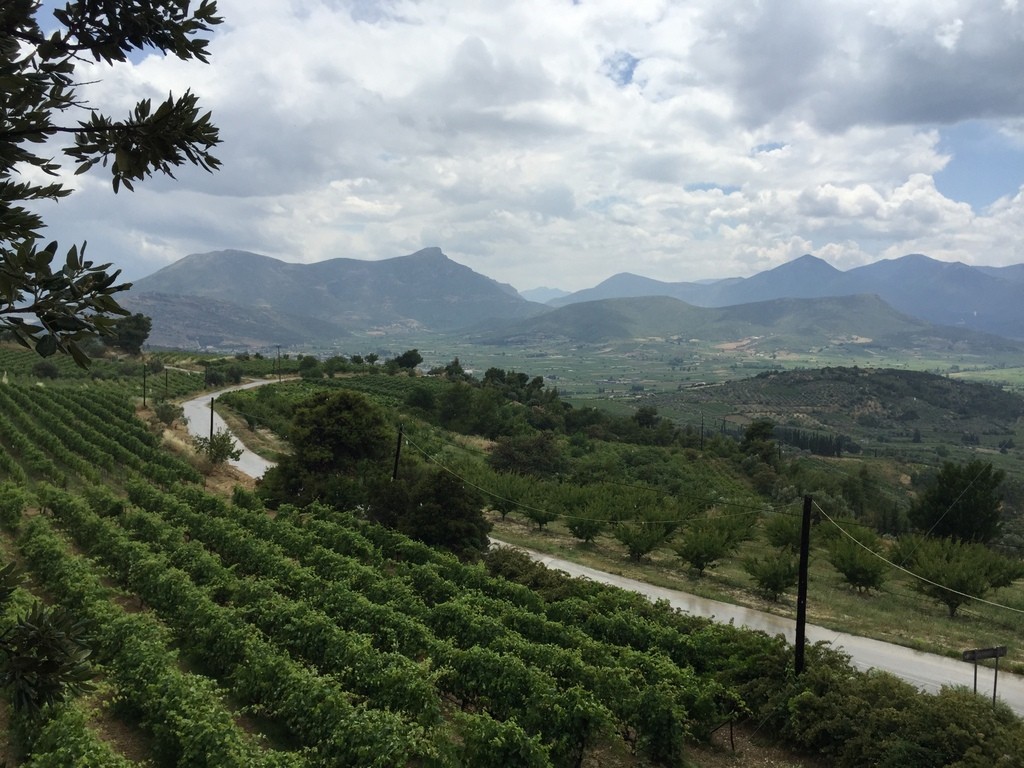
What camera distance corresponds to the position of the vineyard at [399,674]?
896cm

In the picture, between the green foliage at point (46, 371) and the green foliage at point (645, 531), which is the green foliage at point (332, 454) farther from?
the green foliage at point (46, 371)

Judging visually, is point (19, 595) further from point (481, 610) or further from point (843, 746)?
point (843, 746)

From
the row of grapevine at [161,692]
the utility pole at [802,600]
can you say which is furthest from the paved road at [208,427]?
the utility pole at [802,600]

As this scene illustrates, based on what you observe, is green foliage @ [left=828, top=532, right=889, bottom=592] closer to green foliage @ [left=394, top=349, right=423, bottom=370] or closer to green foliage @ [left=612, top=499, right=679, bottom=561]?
green foliage @ [left=612, top=499, right=679, bottom=561]

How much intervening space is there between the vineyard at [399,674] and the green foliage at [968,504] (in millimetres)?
22611

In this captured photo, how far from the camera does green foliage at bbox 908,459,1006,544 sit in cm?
3030

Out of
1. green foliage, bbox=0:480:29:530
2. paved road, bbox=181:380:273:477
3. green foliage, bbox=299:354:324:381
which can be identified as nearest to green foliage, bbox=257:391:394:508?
green foliage, bbox=0:480:29:530

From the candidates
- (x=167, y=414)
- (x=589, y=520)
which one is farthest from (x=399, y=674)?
(x=167, y=414)

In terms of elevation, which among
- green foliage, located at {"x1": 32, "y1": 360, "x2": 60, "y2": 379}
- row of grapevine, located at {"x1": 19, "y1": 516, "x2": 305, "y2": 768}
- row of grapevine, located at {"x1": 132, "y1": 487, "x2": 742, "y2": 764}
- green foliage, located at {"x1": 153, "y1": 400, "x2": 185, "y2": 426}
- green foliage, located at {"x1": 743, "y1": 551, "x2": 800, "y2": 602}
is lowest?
green foliage, located at {"x1": 743, "y1": 551, "x2": 800, "y2": 602}

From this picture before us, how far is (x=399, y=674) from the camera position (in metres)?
10.4

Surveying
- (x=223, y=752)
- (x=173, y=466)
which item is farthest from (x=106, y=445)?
(x=223, y=752)

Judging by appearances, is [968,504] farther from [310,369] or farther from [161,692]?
[310,369]

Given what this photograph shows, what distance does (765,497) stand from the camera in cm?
4862

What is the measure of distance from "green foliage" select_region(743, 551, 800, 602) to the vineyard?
699 centimetres
